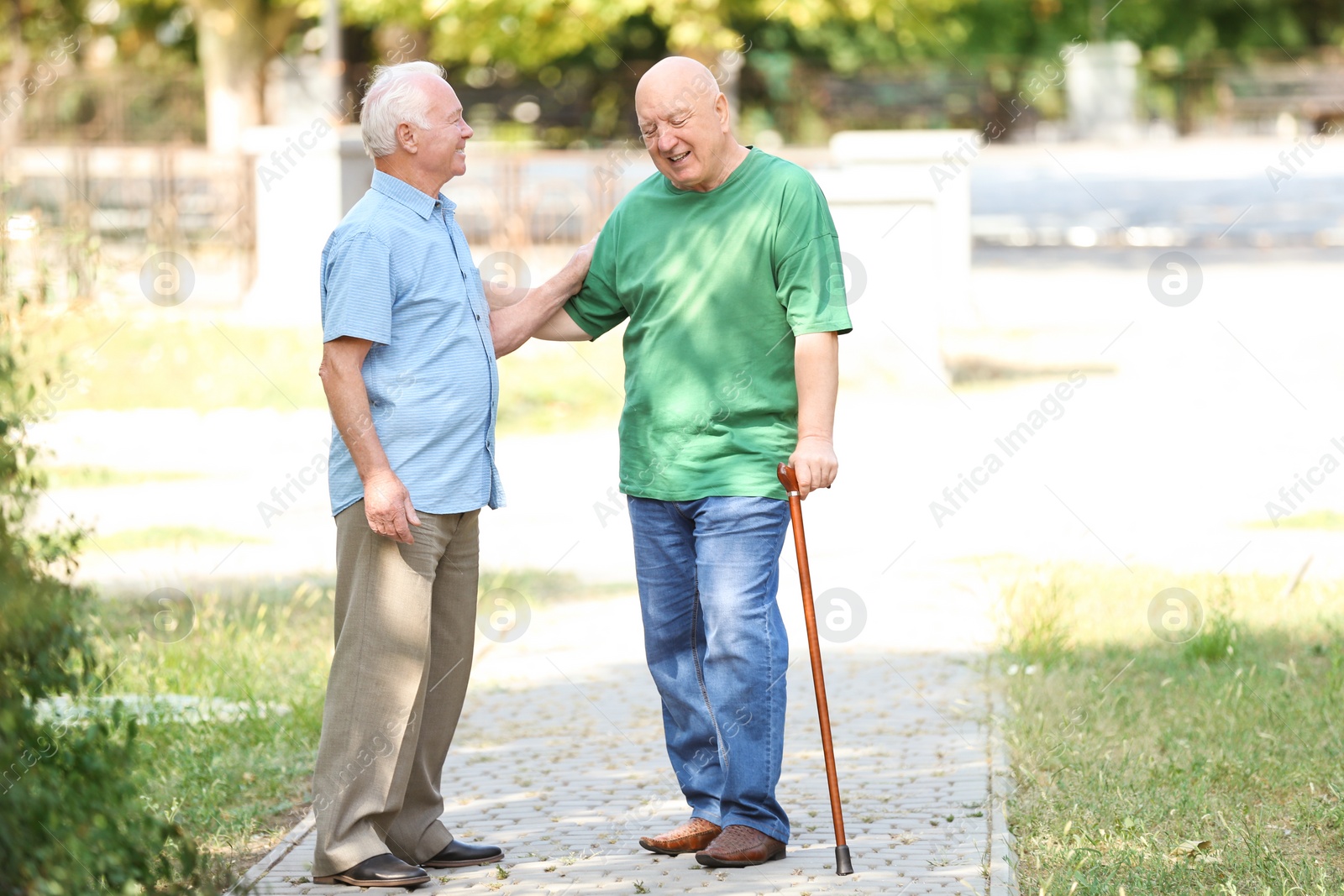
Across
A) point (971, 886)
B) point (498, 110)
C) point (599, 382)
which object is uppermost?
point (498, 110)

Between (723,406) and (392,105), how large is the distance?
1.17m

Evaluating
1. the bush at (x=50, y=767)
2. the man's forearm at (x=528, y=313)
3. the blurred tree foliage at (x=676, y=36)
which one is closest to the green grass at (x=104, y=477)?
the man's forearm at (x=528, y=313)

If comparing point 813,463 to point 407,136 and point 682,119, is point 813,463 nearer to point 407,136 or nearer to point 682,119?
point 682,119

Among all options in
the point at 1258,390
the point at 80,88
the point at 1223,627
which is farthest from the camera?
the point at 80,88

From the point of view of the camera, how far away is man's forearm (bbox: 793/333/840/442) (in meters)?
4.59

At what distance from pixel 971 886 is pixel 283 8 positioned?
30928 mm

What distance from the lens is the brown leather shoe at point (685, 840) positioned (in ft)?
15.7

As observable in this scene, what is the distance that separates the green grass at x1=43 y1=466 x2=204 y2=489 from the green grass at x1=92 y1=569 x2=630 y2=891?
309 cm

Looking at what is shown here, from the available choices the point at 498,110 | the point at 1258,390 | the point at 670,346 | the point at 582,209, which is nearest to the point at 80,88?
the point at 498,110

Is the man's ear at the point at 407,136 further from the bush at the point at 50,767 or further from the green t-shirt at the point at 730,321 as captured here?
the bush at the point at 50,767

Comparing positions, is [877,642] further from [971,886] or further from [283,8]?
[283,8]

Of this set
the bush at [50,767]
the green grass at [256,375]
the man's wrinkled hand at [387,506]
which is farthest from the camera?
the green grass at [256,375]

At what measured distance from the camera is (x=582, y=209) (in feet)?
60.2

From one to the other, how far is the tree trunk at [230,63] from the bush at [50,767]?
28.0 m
